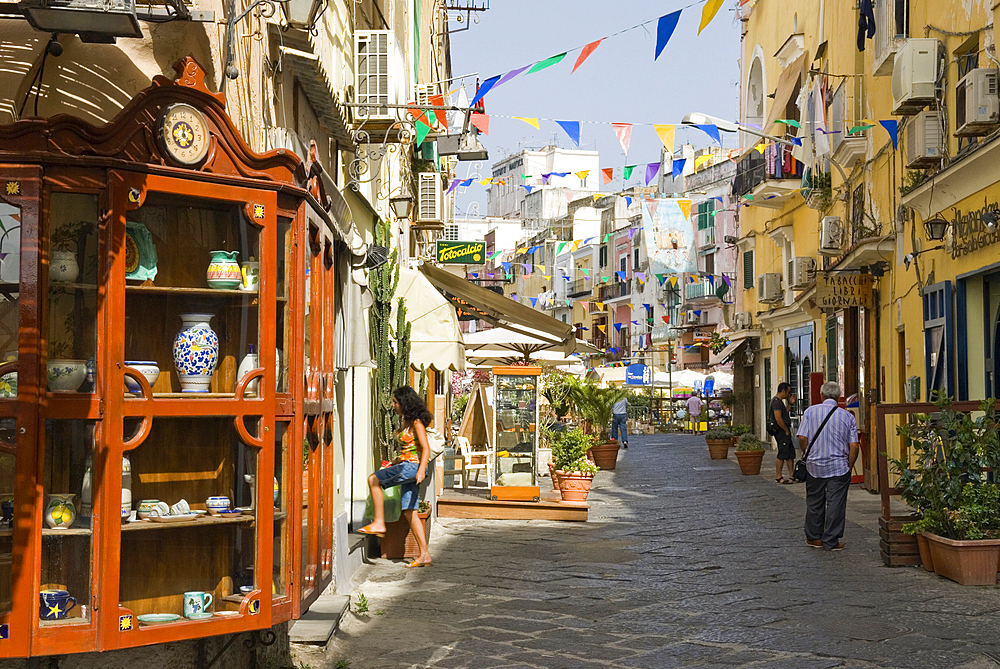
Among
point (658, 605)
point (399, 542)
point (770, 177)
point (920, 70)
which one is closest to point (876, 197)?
point (920, 70)

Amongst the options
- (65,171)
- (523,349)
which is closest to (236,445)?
(65,171)

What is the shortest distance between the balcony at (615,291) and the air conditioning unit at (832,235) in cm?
4519

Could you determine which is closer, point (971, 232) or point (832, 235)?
point (971, 232)

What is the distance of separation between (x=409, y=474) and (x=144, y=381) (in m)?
5.10

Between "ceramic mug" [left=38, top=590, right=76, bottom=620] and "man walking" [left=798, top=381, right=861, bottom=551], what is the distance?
8182mm

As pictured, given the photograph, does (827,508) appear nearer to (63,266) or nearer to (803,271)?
(63,266)

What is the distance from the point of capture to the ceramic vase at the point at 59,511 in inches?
195

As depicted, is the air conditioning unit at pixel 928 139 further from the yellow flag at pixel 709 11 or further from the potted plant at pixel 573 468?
the potted plant at pixel 573 468

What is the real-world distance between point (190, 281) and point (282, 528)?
4.29 feet

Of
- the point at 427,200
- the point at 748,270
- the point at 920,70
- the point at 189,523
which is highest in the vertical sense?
the point at 920,70

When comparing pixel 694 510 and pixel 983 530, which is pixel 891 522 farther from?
pixel 694 510

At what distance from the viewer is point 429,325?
43.3 feet

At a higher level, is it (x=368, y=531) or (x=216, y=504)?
(x=216, y=504)

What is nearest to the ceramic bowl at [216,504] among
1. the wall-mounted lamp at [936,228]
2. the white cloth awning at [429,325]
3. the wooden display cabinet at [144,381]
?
the wooden display cabinet at [144,381]
